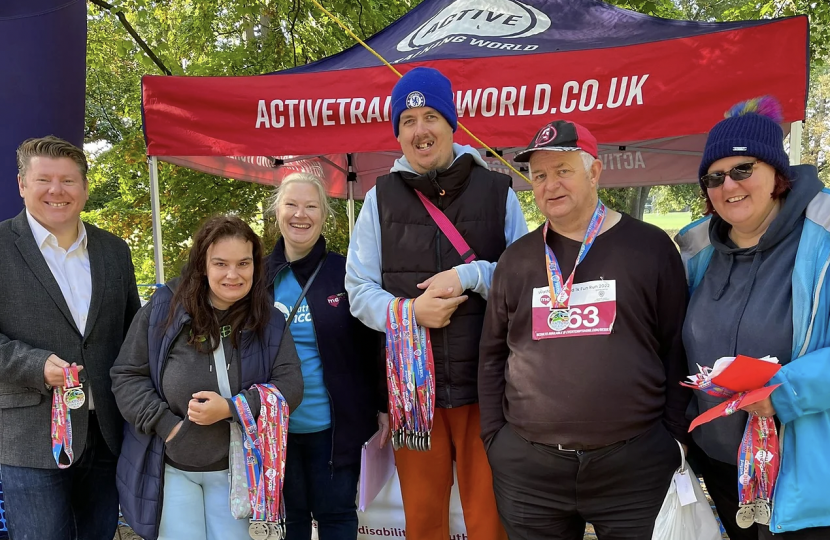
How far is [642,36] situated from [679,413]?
2.60m

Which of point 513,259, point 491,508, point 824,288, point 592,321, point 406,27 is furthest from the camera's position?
point 406,27

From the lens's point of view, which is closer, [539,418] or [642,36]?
[539,418]

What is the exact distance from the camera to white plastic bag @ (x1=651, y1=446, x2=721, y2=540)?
1.84 meters

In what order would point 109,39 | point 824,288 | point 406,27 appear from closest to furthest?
A: point 824,288 < point 406,27 < point 109,39

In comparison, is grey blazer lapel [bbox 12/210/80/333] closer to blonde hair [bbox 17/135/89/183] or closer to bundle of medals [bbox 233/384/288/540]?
blonde hair [bbox 17/135/89/183]

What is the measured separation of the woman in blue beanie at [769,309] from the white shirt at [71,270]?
2.19m

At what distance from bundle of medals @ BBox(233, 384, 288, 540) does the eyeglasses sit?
157 cm

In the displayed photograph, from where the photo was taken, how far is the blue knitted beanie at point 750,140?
169cm

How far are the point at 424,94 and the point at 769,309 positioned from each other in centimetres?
135

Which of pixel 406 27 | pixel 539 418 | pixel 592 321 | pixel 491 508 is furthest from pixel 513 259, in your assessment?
pixel 406 27

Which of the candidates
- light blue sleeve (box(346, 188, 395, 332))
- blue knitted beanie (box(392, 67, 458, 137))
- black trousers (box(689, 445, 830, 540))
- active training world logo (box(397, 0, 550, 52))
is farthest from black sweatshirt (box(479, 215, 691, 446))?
active training world logo (box(397, 0, 550, 52))

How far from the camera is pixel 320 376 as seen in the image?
2.39 m

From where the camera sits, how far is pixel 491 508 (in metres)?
2.32

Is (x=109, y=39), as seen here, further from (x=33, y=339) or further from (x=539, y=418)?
(x=539, y=418)
